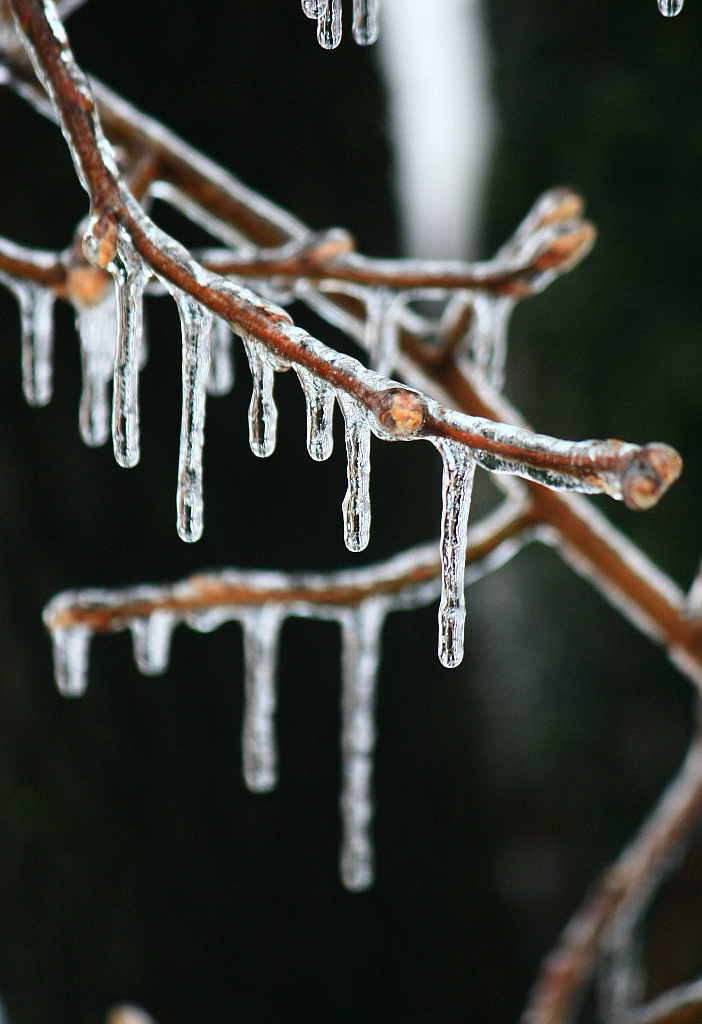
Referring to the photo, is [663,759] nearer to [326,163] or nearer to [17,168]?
[326,163]

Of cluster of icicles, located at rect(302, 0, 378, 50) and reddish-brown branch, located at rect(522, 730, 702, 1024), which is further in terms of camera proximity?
reddish-brown branch, located at rect(522, 730, 702, 1024)

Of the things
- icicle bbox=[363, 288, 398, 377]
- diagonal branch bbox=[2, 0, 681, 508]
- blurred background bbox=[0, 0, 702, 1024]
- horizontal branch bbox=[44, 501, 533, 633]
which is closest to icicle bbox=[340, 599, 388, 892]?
horizontal branch bbox=[44, 501, 533, 633]

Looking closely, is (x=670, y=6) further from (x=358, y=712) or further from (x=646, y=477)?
(x=358, y=712)

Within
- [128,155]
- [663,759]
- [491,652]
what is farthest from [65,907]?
[128,155]

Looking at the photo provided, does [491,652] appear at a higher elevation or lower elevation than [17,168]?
lower

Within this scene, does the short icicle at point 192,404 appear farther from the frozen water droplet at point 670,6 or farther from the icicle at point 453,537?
the frozen water droplet at point 670,6

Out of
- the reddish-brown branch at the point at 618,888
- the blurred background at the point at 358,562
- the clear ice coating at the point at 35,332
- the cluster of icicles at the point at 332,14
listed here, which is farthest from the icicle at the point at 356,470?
the blurred background at the point at 358,562

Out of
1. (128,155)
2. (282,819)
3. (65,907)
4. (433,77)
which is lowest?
(65,907)

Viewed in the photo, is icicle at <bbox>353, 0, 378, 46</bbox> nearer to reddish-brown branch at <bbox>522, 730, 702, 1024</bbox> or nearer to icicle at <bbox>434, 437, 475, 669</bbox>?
icicle at <bbox>434, 437, 475, 669</bbox>
